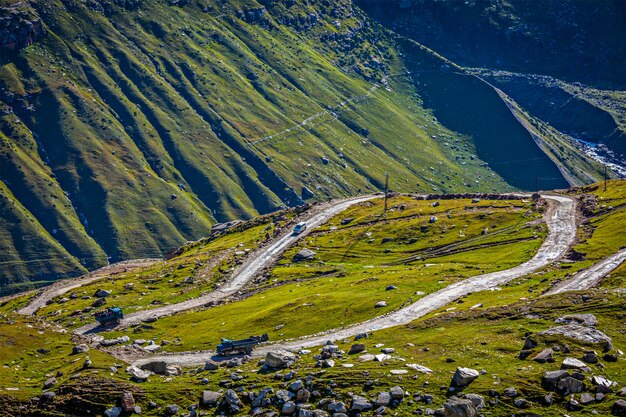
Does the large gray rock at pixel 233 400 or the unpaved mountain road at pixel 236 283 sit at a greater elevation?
the large gray rock at pixel 233 400

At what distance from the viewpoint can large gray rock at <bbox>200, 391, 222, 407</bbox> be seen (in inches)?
2438

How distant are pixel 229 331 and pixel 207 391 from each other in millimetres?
43244

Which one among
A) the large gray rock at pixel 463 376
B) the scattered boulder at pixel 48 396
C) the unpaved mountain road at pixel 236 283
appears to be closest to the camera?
the large gray rock at pixel 463 376

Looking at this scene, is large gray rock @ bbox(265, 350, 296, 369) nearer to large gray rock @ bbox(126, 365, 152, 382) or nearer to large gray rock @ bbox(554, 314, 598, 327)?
large gray rock @ bbox(126, 365, 152, 382)

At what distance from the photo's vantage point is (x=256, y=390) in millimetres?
63094

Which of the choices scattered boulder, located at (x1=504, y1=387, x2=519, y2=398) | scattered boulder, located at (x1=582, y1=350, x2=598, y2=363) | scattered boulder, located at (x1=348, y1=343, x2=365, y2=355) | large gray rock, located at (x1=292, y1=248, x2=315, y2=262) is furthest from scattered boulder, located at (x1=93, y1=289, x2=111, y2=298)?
scattered boulder, located at (x1=582, y1=350, x2=598, y2=363)

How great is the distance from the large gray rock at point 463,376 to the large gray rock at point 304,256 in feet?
353

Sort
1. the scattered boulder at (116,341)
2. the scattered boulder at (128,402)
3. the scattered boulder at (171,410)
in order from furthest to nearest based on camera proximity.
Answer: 1. the scattered boulder at (116,341)
2. the scattered boulder at (128,402)
3. the scattered boulder at (171,410)

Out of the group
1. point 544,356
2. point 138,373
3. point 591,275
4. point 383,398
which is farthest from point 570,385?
point 591,275

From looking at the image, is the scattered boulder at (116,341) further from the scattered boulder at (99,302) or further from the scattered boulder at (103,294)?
the scattered boulder at (103,294)

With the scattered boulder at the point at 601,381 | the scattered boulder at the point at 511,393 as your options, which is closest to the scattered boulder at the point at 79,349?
the scattered boulder at the point at 511,393

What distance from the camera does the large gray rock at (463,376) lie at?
59.6m

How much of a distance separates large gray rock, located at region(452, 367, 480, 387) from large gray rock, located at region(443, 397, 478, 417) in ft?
12.1

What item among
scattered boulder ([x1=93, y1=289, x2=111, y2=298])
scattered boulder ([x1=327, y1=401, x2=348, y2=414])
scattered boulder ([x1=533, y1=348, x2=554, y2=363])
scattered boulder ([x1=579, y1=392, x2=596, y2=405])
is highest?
scattered boulder ([x1=533, y1=348, x2=554, y2=363])
